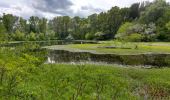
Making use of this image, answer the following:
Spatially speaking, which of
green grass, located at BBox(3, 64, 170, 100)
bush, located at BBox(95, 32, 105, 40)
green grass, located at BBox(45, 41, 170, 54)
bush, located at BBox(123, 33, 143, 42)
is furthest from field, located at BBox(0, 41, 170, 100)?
bush, located at BBox(95, 32, 105, 40)

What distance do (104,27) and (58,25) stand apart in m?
52.7

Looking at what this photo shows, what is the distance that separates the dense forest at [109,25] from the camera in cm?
9692

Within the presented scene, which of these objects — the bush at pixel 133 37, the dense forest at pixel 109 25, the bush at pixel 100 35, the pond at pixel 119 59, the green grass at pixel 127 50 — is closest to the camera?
the pond at pixel 119 59

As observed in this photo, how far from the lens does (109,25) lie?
463 ft

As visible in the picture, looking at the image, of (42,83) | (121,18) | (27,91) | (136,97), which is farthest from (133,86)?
(121,18)

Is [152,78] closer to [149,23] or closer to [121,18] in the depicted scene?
[149,23]

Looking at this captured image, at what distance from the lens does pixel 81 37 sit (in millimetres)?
169625

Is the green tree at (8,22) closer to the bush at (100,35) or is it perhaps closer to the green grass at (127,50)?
the bush at (100,35)

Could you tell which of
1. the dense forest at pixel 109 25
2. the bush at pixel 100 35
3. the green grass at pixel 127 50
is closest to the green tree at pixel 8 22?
the dense forest at pixel 109 25

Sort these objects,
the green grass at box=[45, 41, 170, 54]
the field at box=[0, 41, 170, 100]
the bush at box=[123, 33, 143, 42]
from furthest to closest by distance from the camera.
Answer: the bush at box=[123, 33, 143, 42] → the green grass at box=[45, 41, 170, 54] → the field at box=[0, 41, 170, 100]

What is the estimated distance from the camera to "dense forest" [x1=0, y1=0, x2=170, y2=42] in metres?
96.9

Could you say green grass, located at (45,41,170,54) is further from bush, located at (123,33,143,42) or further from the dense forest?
the dense forest

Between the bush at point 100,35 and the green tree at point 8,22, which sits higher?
the green tree at point 8,22

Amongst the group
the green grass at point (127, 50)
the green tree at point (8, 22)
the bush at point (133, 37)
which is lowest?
the green grass at point (127, 50)
